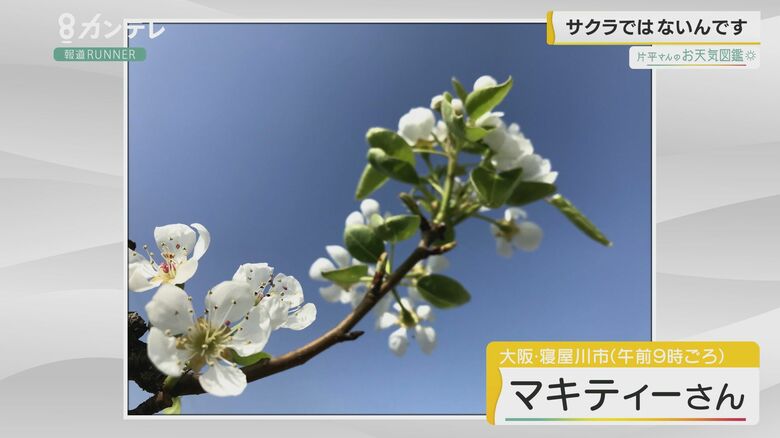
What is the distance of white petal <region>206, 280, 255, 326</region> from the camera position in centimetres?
94

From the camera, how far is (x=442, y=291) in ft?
3.14

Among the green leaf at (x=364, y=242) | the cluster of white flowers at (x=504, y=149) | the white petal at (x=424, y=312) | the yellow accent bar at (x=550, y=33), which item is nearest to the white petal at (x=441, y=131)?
the cluster of white flowers at (x=504, y=149)

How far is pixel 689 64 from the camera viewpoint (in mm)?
2051

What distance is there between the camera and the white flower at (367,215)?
1012 mm

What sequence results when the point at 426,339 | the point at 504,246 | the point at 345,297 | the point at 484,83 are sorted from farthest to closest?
the point at 426,339, the point at 345,297, the point at 504,246, the point at 484,83

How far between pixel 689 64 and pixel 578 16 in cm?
45

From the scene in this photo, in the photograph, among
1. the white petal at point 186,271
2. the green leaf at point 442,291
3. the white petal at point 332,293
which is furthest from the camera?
the white petal at point 332,293

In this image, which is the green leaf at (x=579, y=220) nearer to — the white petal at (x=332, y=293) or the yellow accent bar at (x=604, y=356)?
the white petal at (x=332, y=293)

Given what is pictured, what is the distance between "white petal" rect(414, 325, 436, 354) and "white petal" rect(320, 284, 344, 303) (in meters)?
0.22

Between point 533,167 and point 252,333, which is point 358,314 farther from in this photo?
point 533,167

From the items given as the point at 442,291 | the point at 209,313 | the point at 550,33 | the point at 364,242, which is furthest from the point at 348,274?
the point at 550,33

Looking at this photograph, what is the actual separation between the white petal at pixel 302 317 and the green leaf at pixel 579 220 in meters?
0.51

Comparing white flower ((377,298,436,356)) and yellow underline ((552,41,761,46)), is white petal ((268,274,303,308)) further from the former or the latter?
yellow underline ((552,41,761,46))

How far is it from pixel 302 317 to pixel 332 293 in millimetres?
86
